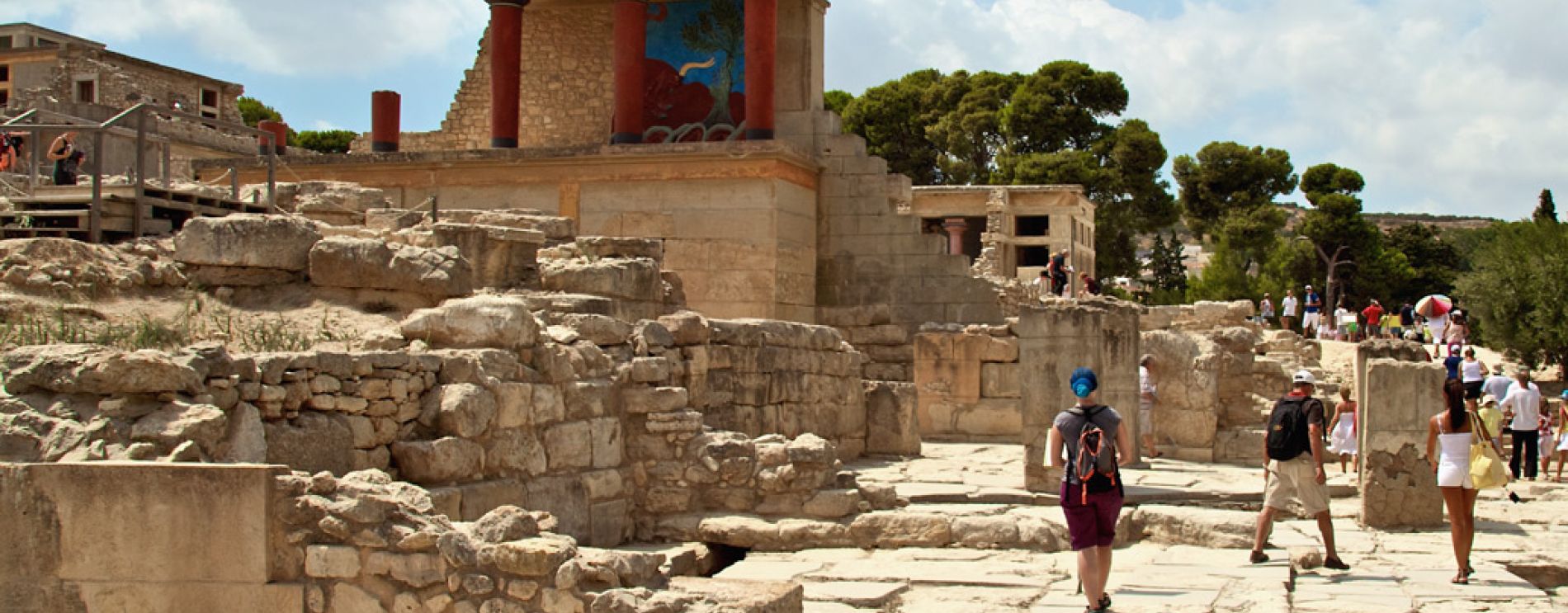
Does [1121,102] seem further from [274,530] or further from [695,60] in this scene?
[274,530]

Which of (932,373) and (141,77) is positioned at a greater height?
(141,77)

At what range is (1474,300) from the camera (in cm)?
3136

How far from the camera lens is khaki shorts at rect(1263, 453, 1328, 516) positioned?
859 centimetres

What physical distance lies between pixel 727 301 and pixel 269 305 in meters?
8.37

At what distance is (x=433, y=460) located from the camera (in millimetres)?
7926

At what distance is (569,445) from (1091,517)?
3229mm

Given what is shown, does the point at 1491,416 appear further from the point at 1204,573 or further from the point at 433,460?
the point at 433,460

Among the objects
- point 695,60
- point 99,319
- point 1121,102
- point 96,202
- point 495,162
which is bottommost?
point 99,319

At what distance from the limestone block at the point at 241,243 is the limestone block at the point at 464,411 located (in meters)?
1.83

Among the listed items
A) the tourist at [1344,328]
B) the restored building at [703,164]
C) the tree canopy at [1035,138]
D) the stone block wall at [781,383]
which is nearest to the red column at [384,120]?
the restored building at [703,164]

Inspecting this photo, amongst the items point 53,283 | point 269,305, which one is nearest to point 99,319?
point 53,283

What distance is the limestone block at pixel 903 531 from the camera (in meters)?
9.37

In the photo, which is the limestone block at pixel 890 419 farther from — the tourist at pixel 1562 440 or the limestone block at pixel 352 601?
the limestone block at pixel 352 601

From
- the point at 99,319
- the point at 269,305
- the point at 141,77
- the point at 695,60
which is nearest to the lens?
the point at 99,319
